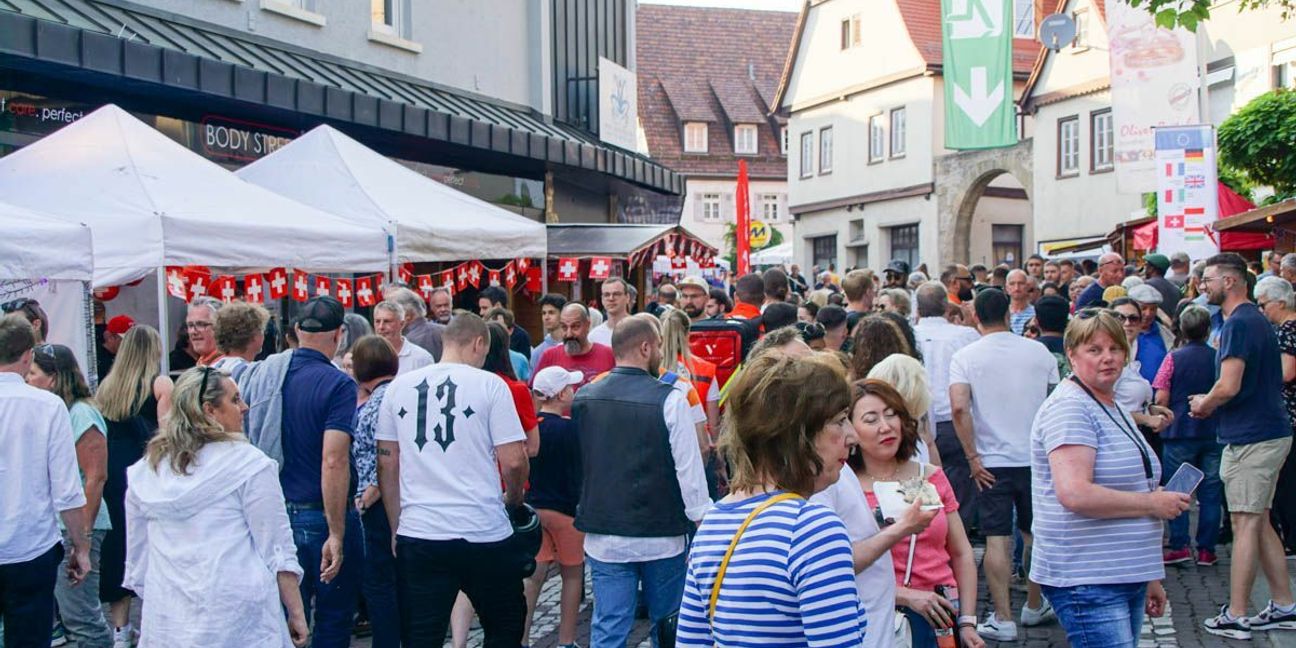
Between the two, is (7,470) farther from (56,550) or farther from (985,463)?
(985,463)

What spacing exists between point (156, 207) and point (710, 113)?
43.5 metres

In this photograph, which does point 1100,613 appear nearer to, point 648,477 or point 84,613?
point 648,477

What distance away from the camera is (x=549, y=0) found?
827 inches

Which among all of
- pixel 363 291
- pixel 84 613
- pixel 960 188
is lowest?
pixel 84 613

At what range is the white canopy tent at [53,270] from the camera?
A: 6980mm

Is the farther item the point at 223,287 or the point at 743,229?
the point at 743,229

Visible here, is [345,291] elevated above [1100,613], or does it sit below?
above

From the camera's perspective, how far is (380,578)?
19.4ft

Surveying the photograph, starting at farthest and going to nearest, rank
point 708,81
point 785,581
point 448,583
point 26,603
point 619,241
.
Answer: point 708,81, point 619,241, point 448,583, point 26,603, point 785,581

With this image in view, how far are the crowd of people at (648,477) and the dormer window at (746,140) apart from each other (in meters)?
43.3

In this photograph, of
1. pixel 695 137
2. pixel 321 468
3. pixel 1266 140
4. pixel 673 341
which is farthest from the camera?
pixel 695 137

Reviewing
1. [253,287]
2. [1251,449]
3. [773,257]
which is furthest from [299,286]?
[773,257]

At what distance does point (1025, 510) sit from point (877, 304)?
9.12 feet

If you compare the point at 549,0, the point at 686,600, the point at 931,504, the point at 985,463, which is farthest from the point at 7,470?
the point at 549,0
